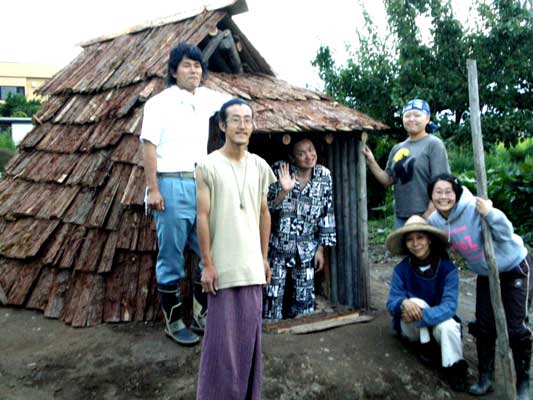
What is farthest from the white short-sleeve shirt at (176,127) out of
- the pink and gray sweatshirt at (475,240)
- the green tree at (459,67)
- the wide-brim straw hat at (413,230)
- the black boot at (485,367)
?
the green tree at (459,67)

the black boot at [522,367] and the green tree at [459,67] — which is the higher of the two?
the green tree at [459,67]

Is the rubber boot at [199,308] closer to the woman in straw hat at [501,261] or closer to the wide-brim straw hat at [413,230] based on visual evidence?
the wide-brim straw hat at [413,230]

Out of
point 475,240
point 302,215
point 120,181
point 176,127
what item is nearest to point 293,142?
point 302,215

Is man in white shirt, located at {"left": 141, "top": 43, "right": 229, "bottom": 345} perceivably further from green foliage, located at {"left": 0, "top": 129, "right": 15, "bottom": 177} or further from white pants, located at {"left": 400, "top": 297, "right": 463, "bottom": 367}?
green foliage, located at {"left": 0, "top": 129, "right": 15, "bottom": 177}

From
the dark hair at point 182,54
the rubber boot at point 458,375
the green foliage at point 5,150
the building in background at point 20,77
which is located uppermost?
the building in background at point 20,77

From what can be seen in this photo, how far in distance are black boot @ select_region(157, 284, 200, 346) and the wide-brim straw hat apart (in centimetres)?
172

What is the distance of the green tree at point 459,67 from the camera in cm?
885

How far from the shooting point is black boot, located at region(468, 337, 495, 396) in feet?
13.2

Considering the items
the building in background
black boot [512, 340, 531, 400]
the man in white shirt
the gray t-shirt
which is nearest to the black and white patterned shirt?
the gray t-shirt

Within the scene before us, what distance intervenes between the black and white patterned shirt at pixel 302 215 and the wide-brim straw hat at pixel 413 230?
966 mm

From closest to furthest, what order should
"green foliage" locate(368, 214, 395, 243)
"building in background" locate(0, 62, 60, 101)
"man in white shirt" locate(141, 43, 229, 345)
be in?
"man in white shirt" locate(141, 43, 229, 345)
"green foliage" locate(368, 214, 395, 243)
"building in background" locate(0, 62, 60, 101)

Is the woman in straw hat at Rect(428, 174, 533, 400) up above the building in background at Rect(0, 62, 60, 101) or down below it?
below

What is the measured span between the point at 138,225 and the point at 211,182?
207 cm

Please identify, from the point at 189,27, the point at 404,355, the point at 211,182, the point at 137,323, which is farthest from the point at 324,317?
the point at 189,27
